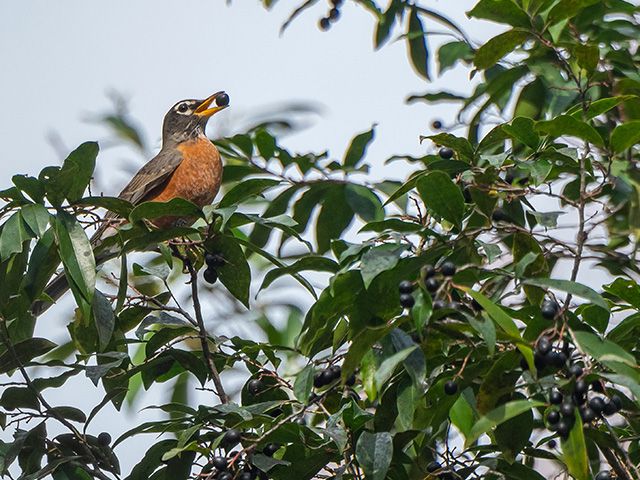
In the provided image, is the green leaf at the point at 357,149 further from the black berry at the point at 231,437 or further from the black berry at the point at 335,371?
the black berry at the point at 231,437

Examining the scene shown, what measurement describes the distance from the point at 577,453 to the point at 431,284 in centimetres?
42

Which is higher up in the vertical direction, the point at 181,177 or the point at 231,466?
the point at 181,177

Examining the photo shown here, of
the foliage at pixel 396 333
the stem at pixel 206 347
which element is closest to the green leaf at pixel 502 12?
the foliage at pixel 396 333

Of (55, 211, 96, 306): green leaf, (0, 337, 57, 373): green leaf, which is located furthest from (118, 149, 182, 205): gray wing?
(55, 211, 96, 306): green leaf

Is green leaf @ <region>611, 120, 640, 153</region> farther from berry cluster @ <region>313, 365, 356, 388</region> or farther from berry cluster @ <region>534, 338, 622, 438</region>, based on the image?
berry cluster @ <region>313, 365, 356, 388</region>

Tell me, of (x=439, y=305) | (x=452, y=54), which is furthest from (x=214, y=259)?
(x=452, y=54)

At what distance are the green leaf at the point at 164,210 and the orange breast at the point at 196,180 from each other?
2020 mm

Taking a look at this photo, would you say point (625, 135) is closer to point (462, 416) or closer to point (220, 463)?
point (462, 416)

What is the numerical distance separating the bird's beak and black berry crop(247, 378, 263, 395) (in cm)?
272

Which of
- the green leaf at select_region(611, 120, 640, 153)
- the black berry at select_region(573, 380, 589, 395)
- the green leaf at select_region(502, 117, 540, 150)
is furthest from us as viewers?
the green leaf at select_region(502, 117, 540, 150)

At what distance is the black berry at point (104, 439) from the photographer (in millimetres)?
2998

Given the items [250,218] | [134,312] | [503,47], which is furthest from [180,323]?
[503,47]

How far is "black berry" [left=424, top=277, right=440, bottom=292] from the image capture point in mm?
2338

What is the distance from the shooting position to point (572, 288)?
234cm
